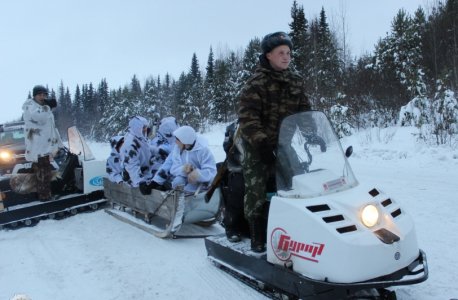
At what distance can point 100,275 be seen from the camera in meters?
3.18

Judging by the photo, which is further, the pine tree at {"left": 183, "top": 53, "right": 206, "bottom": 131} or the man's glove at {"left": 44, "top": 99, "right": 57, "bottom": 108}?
the pine tree at {"left": 183, "top": 53, "right": 206, "bottom": 131}

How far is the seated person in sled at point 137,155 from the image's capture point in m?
4.92

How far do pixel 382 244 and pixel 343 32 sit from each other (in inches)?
1016

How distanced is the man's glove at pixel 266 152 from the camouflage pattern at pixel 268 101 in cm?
13

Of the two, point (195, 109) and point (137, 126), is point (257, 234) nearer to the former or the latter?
point (137, 126)

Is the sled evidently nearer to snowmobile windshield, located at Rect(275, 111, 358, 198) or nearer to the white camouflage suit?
the white camouflage suit

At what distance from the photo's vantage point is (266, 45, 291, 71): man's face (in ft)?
8.76

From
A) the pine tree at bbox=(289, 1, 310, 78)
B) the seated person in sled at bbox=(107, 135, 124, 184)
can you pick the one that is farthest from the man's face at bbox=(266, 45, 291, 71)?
the pine tree at bbox=(289, 1, 310, 78)

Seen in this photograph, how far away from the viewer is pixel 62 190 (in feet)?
18.9

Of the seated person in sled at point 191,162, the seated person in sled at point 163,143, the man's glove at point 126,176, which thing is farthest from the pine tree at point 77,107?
the seated person in sled at point 191,162

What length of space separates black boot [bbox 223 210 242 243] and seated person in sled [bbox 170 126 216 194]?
109 centimetres

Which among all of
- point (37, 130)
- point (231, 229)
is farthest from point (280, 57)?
point (37, 130)

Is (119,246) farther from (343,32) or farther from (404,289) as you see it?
(343,32)

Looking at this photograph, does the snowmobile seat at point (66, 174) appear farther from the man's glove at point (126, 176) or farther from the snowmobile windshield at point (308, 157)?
the snowmobile windshield at point (308, 157)
